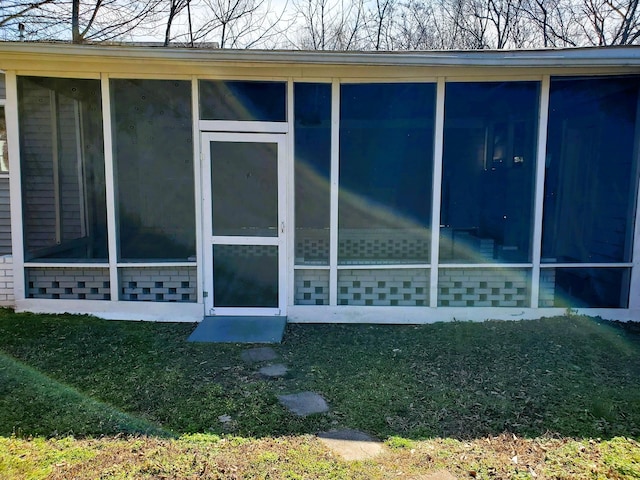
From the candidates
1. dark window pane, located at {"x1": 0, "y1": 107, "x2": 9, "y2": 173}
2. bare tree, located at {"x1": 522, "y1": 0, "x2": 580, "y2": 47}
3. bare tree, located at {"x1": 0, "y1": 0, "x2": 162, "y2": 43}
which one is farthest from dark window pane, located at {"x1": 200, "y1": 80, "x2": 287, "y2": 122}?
bare tree, located at {"x1": 522, "y1": 0, "x2": 580, "y2": 47}

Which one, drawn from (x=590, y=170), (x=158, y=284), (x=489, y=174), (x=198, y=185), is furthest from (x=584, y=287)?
(x=158, y=284)

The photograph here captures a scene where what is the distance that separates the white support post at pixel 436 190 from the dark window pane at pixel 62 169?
345 centimetres

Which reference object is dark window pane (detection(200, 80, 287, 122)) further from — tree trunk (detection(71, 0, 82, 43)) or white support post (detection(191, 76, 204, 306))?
tree trunk (detection(71, 0, 82, 43))

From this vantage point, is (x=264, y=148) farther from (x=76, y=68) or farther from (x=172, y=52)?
(x=76, y=68)

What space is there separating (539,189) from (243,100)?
3.13m

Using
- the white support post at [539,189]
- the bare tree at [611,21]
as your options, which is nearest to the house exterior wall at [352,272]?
the white support post at [539,189]

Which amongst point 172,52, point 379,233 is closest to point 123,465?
point 172,52

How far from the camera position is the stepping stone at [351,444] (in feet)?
7.68

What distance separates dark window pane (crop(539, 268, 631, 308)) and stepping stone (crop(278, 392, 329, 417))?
290 cm

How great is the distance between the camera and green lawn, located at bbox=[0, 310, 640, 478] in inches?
88.7

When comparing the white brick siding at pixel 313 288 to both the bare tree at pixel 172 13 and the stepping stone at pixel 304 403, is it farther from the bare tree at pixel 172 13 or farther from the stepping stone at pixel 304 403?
the bare tree at pixel 172 13

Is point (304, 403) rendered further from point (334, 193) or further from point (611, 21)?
point (611, 21)

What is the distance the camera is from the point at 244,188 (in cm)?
441

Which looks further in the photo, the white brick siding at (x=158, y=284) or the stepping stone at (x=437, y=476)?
the white brick siding at (x=158, y=284)
